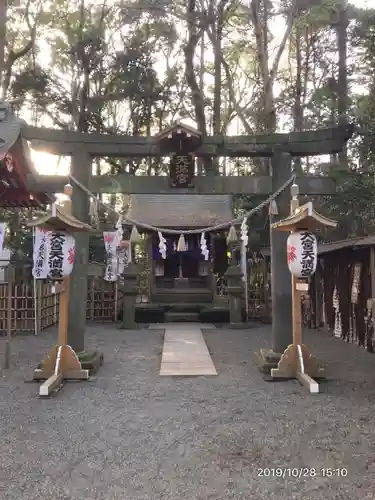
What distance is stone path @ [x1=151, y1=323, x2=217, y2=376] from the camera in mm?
7484

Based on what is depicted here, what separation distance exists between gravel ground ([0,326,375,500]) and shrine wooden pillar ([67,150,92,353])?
802 millimetres

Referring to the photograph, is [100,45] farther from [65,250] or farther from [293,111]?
[65,250]

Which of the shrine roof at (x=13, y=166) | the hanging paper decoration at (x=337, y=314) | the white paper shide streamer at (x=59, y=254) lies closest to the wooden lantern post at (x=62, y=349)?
the white paper shide streamer at (x=59, y=254)

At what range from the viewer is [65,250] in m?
6.71

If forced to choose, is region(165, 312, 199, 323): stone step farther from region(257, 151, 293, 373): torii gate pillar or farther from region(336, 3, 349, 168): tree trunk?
region(336, 3, 349, 168): tree trunk

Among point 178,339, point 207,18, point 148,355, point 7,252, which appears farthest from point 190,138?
point 207,18

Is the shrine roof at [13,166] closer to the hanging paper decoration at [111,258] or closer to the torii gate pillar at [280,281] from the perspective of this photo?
the hanging paper decoration at [111,258]

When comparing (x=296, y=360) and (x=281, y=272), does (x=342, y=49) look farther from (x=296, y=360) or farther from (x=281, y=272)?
Answer: (x=296, y=360)

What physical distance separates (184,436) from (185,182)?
170 inches

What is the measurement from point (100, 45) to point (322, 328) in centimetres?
1534

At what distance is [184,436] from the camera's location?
173 inches

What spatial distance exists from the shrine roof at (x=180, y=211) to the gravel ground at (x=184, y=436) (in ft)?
27.3
